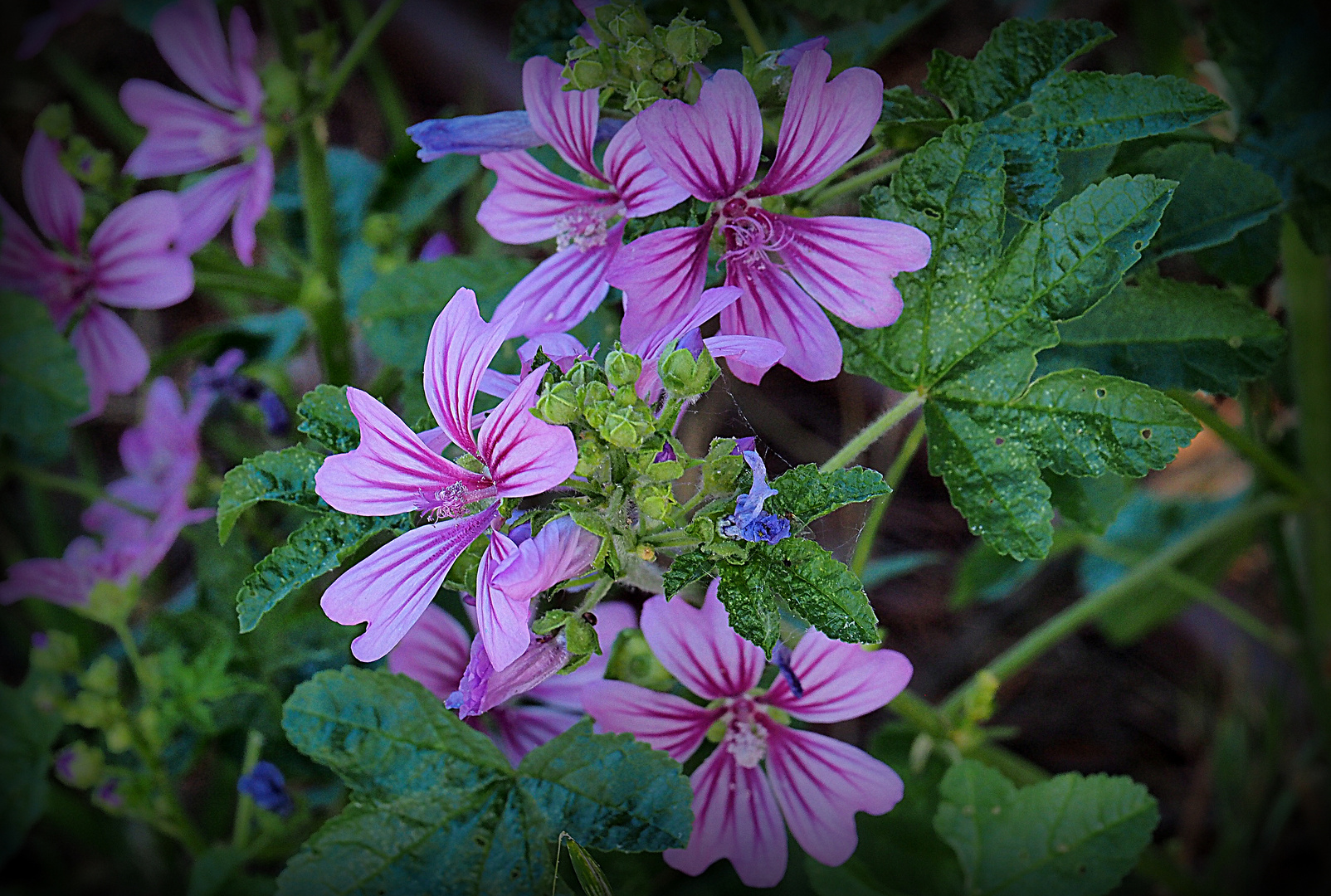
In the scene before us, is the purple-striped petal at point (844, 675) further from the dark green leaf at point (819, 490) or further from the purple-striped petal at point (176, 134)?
the purple-striped petal at point (176, 134)

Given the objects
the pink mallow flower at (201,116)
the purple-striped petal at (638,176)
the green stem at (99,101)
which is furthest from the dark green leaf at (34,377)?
the green stem at (99,101)

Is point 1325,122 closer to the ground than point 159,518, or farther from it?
farther from it

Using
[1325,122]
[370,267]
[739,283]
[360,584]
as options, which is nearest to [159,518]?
[370,267]

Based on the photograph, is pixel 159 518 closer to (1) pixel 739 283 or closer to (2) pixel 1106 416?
(1) pixel 739 283

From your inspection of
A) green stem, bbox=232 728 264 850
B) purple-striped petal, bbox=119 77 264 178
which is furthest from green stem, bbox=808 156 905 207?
green stem, bbox=232 728 264 850

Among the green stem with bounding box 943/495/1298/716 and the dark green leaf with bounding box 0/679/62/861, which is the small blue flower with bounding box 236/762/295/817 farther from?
the green stem with bounding box 943/495/1298/716

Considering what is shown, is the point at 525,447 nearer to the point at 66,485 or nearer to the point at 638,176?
the point at 638,176

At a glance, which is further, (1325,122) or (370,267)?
(370,267)
